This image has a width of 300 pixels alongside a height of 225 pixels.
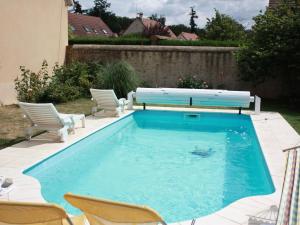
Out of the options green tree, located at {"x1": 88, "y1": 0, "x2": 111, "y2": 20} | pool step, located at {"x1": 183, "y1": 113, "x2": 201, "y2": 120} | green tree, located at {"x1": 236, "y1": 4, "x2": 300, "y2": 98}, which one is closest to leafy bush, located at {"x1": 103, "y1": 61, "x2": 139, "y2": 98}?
pool step, located at {"x1": 183, "y1": 113, "x2": 201, "y2": 120}

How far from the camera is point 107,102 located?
11219mm

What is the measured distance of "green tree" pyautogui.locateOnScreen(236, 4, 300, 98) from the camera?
45.6 feet

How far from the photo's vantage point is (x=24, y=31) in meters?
14.0

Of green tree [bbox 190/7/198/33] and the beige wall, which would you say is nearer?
the beige wall

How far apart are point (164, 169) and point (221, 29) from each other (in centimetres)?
3192

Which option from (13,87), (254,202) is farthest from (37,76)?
(254,202)

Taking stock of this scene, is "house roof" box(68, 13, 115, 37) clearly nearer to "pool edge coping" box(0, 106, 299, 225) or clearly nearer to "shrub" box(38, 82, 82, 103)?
"shrub" box(38, 82, 82, 103)

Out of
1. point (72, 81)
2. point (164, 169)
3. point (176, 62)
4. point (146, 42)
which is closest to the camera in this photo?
point (164, 169)

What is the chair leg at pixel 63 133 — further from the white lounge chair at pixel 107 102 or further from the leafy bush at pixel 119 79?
the leafy bush at pixel 119 79

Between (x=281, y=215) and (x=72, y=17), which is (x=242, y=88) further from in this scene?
(x=72, y=17)

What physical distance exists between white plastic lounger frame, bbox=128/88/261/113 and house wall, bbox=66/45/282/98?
14.7ft

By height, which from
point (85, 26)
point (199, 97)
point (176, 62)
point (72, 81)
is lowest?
point (199, 97)

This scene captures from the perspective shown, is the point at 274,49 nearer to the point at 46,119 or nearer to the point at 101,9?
the point at 46,119

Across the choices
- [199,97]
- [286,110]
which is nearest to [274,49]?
[286,110]
